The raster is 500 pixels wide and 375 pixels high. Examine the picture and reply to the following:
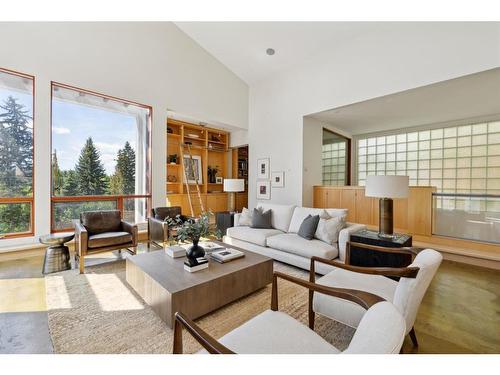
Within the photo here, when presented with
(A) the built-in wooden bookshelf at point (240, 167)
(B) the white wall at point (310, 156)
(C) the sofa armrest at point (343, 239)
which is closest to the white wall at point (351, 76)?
(B) the white wall at point (310, 156)

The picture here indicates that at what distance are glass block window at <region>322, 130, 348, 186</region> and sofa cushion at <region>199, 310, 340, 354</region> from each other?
6.05m

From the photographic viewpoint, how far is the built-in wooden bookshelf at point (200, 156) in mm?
6098

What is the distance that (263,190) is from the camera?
19.3ft

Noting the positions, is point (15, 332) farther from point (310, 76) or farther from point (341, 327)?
point (310, 76)

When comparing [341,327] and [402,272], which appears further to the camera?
[341,327]

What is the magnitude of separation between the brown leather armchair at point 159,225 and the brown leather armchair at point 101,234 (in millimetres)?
408

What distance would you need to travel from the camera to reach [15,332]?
5.69ft

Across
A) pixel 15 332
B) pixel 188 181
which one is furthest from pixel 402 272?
pixel 188 181

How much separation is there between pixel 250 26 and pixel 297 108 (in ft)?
6.11

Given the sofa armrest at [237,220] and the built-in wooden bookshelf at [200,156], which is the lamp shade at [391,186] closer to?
the sofa armrest at [237,220]

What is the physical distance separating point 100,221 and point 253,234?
2.29 meters

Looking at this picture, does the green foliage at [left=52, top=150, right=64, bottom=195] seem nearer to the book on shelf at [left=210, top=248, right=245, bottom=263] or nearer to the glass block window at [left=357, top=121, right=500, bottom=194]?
the book on shelf at [left=210, top=248, right=245, bottom=263]
